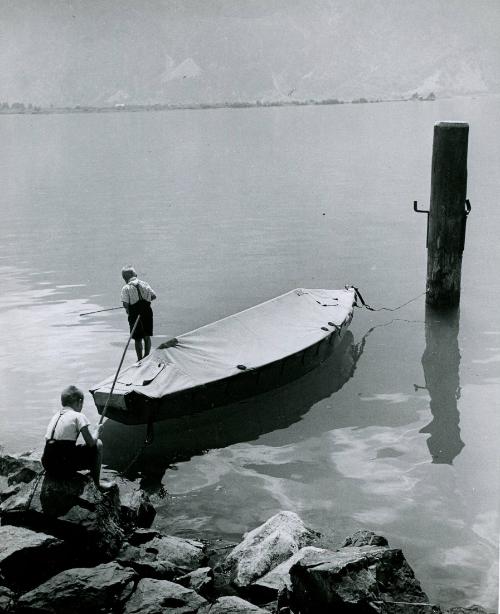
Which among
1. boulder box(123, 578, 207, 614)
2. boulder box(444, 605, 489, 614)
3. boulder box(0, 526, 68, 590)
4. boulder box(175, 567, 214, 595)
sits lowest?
boulder box(444, 605, 489, 614)

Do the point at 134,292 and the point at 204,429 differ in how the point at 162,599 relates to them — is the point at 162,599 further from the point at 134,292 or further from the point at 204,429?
the point at 134,292

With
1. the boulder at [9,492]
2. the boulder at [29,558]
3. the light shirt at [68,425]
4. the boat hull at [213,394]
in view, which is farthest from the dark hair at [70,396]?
the boat hull at [213,394]

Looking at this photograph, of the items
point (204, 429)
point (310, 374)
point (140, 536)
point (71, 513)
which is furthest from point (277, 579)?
point (310, 374)

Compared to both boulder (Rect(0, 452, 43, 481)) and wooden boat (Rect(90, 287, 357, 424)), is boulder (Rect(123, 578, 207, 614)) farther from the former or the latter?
wooden boat (Rect(90, 287, 357, 424))

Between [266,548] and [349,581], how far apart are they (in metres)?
1.73

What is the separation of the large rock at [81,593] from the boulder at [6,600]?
0.30 feet

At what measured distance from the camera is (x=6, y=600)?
8.59 meters

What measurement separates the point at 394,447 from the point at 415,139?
79399 millimetres

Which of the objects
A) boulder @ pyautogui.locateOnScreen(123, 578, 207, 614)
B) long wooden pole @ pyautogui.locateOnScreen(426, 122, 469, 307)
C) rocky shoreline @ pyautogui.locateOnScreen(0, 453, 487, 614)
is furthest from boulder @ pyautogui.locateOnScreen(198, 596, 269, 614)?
long wooden pole @ pyautogui.locateOnScreen(426, 122, 469, 307)

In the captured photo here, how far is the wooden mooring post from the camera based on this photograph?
18734 mm

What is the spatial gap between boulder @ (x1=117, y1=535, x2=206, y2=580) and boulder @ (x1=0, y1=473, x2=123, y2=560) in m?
0.21

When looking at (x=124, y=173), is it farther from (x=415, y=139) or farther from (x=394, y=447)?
(x=394, y=447)

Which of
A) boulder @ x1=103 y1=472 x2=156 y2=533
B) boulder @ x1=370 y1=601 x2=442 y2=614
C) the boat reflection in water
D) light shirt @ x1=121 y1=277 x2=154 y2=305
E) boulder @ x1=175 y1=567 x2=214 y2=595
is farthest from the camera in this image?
light shirt @ x1=121 y1=277 x2=154 y2=305

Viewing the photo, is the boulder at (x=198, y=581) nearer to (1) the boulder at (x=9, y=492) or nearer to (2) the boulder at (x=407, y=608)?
(2) the boulder at (x=407, y=608)
